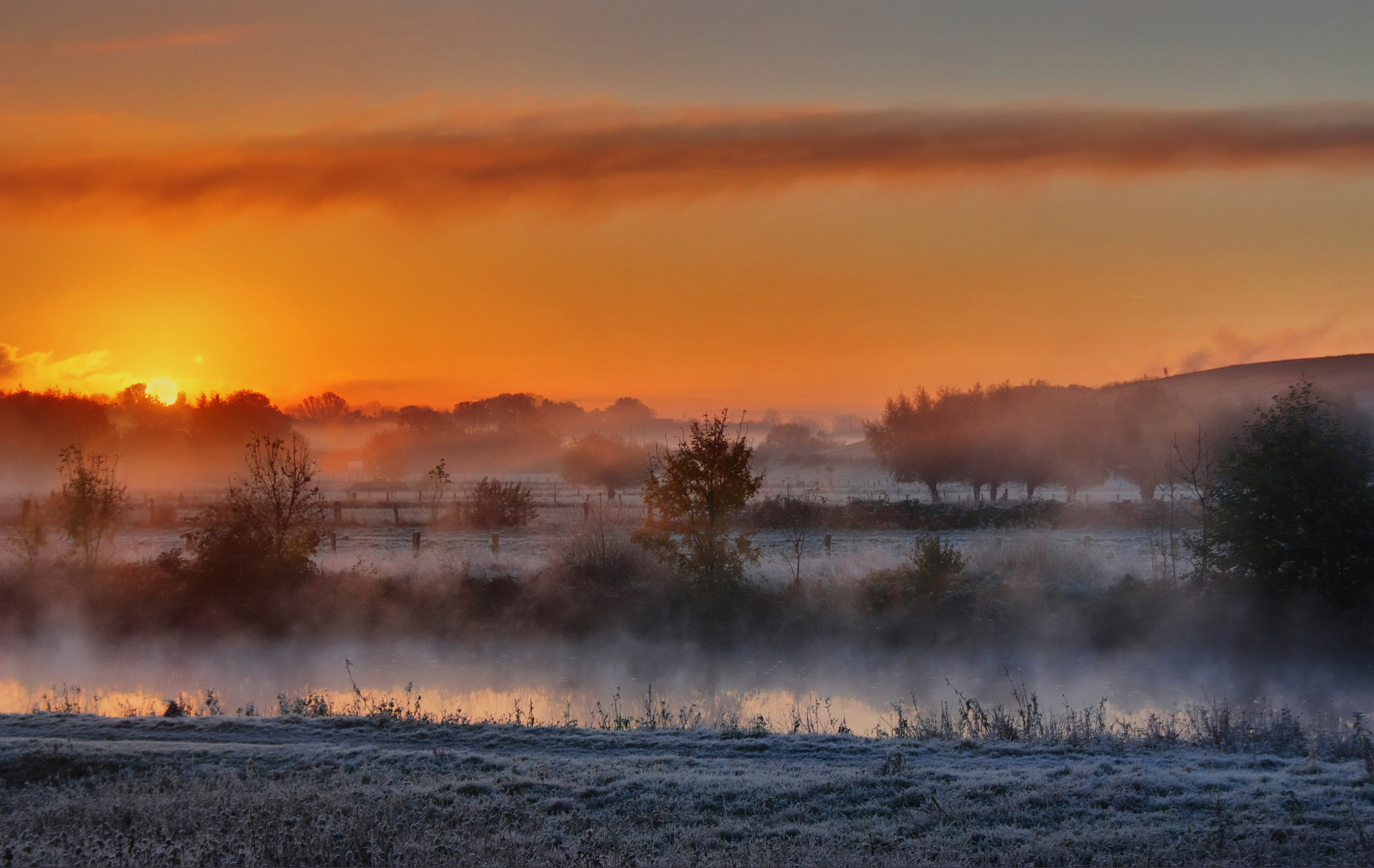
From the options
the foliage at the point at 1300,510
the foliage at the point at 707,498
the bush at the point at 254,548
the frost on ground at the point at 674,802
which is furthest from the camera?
the bush at the point at 254,548

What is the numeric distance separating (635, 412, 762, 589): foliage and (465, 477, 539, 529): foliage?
18.1 metres

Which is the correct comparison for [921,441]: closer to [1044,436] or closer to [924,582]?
[1044,436]

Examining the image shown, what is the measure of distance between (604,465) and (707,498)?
52.1m

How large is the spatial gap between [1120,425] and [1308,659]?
4666 cm

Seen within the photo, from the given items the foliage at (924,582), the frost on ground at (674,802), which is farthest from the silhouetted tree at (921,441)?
the frost on ground at (674,802)

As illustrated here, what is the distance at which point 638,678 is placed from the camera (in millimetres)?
21734

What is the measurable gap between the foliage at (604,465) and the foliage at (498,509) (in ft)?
103

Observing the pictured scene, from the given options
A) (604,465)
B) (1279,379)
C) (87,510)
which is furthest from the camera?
(1279,379)

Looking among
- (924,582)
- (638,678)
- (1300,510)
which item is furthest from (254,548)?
(1300,510)

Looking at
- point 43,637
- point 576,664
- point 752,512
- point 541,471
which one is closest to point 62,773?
point 576,664

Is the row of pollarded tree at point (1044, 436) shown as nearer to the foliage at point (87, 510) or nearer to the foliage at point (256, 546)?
the foliage at point (256, 546)

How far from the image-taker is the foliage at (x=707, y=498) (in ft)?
83.9

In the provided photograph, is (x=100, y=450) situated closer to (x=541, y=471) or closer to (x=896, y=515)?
(x=541, y=471)

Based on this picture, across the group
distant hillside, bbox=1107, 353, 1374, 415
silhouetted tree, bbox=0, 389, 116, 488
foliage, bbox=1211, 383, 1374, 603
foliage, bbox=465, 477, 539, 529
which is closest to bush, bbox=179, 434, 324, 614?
foliage, bbox=465, 477, 539, 529
